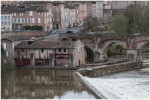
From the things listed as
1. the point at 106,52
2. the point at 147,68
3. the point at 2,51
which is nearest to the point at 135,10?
the point at 106,52

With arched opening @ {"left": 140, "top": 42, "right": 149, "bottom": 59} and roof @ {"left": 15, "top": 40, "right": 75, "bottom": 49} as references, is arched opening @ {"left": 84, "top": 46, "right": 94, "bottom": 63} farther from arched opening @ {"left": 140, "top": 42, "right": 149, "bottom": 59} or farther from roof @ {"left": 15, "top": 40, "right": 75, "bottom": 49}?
roof @ {"left": 15, "top": 40, "right": 75, "bottom": 49}

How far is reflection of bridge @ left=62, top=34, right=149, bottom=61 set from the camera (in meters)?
48.9

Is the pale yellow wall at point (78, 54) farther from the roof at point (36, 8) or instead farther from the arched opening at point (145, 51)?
the roof at point (36, 8)

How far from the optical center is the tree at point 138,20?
200ft

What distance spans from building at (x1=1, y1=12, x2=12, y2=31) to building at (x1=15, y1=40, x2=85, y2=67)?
13.5 m

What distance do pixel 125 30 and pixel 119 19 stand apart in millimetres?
1666

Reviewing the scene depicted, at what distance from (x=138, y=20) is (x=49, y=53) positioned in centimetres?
2148

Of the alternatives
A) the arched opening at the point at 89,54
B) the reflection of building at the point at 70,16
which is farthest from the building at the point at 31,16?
the arched opening at the point at 89,54

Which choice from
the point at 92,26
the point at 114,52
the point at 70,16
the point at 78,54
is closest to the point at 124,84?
the point at 78,54

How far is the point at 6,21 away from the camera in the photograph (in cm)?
5888

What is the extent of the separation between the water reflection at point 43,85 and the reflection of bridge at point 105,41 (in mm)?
8130

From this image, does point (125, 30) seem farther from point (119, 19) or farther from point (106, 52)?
point (106, 52)

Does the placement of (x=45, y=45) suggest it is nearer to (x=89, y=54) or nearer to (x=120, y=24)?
(x=89, y=54)

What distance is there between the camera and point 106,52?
51.2m
